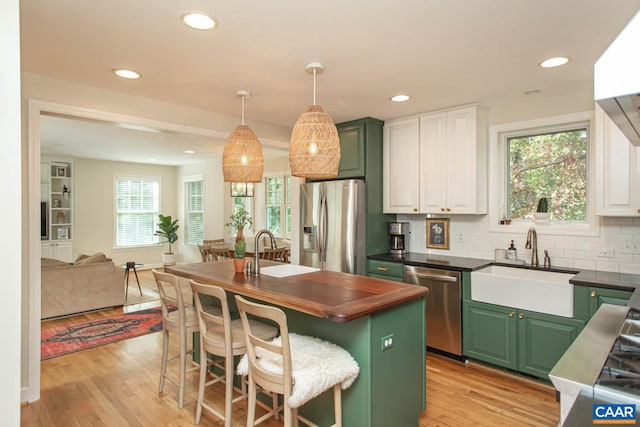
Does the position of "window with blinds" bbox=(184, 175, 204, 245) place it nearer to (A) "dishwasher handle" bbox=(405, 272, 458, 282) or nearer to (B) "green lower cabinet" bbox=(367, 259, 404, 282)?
(B) "green lower cabinet" bbox=(367, 259, 404, 282)

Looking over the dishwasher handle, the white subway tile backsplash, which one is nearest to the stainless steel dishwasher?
the dishwasher handle

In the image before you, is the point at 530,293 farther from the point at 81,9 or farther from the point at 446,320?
the point at 81,9

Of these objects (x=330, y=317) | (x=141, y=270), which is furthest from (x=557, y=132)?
(x=141, y=270)

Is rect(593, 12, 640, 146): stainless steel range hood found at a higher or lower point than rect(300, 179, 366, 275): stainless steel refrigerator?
higher

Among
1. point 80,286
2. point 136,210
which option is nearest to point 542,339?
point 80,286

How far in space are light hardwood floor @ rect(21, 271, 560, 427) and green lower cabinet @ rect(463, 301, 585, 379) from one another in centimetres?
15

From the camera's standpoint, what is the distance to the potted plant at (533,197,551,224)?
3.51m

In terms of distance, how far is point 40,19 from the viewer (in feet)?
6.76

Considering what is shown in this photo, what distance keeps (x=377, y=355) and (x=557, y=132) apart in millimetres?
2835

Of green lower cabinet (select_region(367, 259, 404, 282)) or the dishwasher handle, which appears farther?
green lower cabinet (select_region(367, 259, 404, 282))

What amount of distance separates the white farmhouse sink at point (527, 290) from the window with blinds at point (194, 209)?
22.9 feet

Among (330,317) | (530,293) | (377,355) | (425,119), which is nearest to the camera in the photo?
(330,317)

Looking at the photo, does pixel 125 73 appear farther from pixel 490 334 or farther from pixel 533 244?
pixel 533 244

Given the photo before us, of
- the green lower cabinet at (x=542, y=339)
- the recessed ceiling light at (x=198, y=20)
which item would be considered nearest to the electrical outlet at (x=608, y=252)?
the green lower cabinet at (x=542, y=339)
